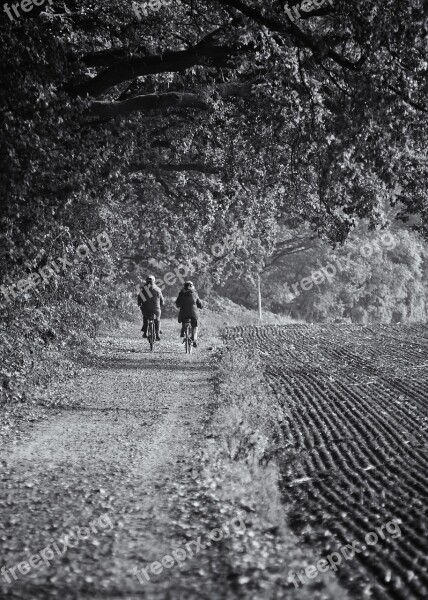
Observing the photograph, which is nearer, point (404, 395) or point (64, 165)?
point (64, 165)

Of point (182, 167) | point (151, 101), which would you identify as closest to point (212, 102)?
point (151, 101)

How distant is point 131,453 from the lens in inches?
386

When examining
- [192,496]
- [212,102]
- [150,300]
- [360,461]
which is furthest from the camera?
[150,300]

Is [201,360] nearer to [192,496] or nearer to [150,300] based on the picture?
[150,300]

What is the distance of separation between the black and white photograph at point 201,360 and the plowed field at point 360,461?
0.04 m

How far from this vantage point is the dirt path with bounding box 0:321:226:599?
17.9 feet

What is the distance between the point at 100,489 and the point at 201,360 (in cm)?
1388

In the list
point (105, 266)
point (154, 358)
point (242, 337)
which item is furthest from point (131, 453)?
point (242, 337)

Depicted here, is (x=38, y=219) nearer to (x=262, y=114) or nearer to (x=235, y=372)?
(x=262, y=114)

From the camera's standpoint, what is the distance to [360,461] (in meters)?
10.2

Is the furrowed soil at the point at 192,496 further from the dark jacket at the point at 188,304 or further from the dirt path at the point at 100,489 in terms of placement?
the dark jacket at the point at 188,304

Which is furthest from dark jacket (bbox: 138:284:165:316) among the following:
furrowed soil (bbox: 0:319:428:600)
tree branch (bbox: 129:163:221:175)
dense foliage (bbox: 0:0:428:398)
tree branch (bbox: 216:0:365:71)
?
tree branch (bbox: 216:0:365:71)

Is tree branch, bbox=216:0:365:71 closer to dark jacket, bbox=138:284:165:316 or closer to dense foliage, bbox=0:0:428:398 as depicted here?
dense foliage, bbox=0:0:428:398

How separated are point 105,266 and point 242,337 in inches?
289
